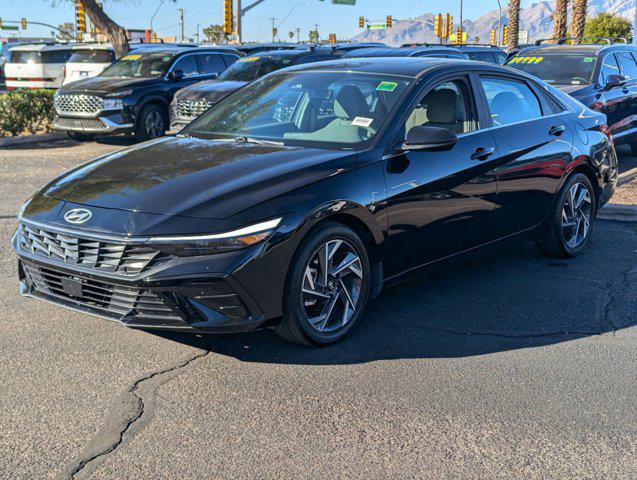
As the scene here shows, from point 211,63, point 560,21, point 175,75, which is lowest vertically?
point 175,75

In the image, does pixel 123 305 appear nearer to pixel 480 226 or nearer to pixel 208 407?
pixel 208 407

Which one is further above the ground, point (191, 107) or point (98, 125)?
point (191, 107)

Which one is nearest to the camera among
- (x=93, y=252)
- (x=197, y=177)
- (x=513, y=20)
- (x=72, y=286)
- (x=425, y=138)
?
(x=93, y=252)

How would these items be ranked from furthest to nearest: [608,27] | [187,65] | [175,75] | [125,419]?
[608,27] < [187,65] < [175,75] < [125,419]

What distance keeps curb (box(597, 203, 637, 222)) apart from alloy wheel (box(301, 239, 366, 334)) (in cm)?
468

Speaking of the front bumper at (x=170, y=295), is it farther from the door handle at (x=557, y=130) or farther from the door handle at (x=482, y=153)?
the door handle at (x=557, y=130)

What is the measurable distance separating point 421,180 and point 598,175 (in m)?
2.63

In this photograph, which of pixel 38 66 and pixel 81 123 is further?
pixel 38 66

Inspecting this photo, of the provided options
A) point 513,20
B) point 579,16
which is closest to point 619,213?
point 579,16

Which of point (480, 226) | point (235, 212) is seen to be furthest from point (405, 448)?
point (480, 226)

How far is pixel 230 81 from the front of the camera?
1473 centimetres

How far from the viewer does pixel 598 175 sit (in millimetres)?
6922

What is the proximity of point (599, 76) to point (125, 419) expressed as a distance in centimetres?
984

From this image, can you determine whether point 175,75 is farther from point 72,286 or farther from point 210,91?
point 72,286
